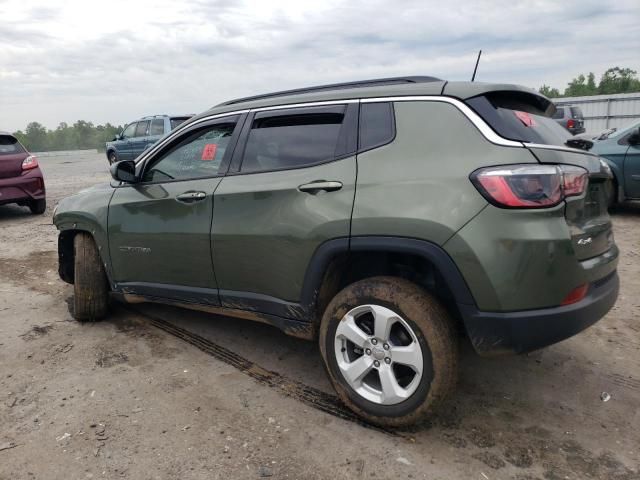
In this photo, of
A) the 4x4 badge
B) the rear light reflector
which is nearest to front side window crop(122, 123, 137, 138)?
the 4x4 badge

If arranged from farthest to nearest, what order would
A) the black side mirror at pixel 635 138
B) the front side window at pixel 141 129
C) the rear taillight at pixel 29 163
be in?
the front side window at pixel 141 129 < the rear taillight at pixel 29 163 < the black side mirror at pixel 635 138

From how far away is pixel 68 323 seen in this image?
13.8 feet

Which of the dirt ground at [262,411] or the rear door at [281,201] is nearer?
the dirt ground at [262,411]

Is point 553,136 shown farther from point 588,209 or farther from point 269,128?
point 269,128

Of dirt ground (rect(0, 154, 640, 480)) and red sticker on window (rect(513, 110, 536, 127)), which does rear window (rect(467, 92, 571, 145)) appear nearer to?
red sticker on window (rect(513, 110, 536, 127))

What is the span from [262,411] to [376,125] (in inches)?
66.4

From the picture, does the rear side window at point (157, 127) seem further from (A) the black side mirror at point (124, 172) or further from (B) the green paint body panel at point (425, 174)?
(B) the green paint body panel at point (425, 174)

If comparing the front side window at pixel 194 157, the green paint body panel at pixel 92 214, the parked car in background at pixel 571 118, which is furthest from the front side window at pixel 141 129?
the front side window at pixel 194 157

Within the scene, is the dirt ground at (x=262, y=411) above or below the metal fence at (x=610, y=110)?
below

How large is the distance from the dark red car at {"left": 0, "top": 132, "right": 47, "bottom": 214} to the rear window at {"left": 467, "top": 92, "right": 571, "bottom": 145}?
852 centimetres

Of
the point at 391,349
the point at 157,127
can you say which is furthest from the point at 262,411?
the point at 157,127

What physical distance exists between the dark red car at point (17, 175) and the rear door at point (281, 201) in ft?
23.2

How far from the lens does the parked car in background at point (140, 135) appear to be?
15781mm

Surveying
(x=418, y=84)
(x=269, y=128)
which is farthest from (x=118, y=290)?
(x=418, y=84)
